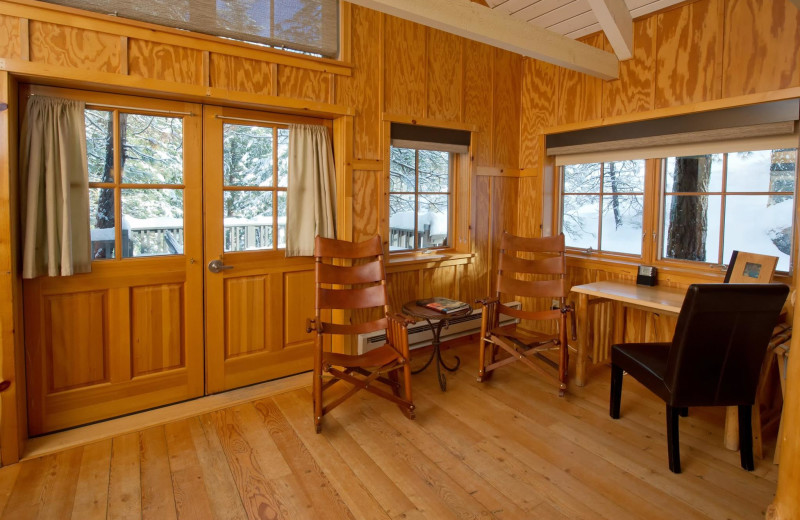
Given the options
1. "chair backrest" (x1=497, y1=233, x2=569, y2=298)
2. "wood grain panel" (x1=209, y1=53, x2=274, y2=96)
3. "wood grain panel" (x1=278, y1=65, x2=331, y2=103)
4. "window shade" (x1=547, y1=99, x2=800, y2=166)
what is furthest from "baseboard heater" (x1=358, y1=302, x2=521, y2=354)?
"wood grain panel" (x1=209, y1=53, x2=274, y2=96)

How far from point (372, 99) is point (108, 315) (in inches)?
89.9

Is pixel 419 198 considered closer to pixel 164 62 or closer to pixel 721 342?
pixel 164 62

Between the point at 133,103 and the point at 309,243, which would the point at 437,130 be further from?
the point at 133,103

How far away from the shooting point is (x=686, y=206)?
356cm

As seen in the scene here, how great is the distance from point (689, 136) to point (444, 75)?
1.89 m

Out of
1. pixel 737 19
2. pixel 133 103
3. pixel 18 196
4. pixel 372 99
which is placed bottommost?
pixel 18 196

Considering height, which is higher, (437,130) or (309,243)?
(437,130)

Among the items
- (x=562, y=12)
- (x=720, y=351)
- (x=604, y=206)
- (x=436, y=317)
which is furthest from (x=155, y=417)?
(x=562, y=12)

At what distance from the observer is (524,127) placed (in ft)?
15.1

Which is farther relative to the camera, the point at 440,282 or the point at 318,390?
the point at 440,282

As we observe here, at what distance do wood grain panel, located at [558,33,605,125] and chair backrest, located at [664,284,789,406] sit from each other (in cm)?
223

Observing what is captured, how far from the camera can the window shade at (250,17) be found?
2.67 meters

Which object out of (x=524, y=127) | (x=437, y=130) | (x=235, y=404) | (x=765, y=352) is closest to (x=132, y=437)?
(x=235, y=404)

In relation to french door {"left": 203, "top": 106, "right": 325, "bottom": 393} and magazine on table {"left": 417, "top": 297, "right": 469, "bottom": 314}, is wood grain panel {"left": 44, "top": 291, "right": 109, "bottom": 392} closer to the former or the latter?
french door {"left": 203, "top": 106, "right": 325, "bottom": 393}
